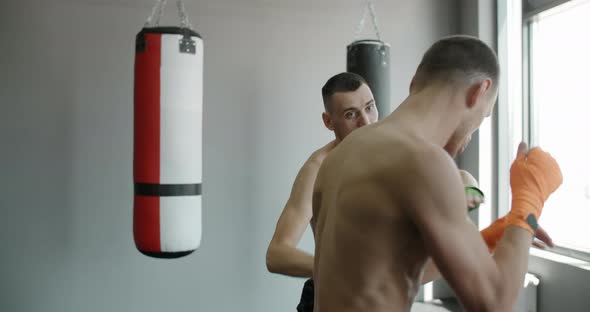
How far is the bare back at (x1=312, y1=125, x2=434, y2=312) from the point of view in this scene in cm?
102

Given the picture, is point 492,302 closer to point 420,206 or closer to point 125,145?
point 420,206

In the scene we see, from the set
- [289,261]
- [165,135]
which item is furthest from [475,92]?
[165,135]

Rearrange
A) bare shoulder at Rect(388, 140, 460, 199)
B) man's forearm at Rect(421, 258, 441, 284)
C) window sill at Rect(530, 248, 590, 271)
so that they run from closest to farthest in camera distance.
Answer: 1. bare shoulder at Rect(388, 140, 460, 199)
2. man's forearm at Rect(421, 258, 441, 284)
3. window sill at Rect(530, 248, 590, 271)

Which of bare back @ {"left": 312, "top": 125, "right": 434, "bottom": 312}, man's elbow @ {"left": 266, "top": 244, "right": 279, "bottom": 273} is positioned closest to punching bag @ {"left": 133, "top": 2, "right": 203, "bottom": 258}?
man's elbow @ {"left": 266, "top": 244, "right": 279, "bottom": 273}

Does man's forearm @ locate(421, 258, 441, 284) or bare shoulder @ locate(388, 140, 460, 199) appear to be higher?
bare shoulder @ locate(388, 140, 460, 199)

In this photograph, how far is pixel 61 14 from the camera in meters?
3.33

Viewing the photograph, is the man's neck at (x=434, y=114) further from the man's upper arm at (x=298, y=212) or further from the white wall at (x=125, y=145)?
the white wall at (x=125, y=145)

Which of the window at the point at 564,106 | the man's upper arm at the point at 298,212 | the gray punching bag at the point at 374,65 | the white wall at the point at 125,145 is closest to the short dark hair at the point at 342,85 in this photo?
the man's upper arm at the point at 298,212

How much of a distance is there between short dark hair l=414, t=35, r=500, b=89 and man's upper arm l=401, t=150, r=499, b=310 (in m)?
0.26

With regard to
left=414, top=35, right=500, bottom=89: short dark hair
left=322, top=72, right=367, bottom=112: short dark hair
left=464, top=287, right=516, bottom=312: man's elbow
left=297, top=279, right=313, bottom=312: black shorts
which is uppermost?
left=322, top=72, right=367, bottom=112: short dark hair

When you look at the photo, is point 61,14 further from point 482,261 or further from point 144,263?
point 482,261

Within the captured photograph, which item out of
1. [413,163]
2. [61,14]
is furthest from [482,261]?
[61,14]

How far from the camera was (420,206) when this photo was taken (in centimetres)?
98

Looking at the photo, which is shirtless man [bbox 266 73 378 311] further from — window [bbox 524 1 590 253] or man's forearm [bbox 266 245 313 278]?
window [bbox 524 1 590 253]
